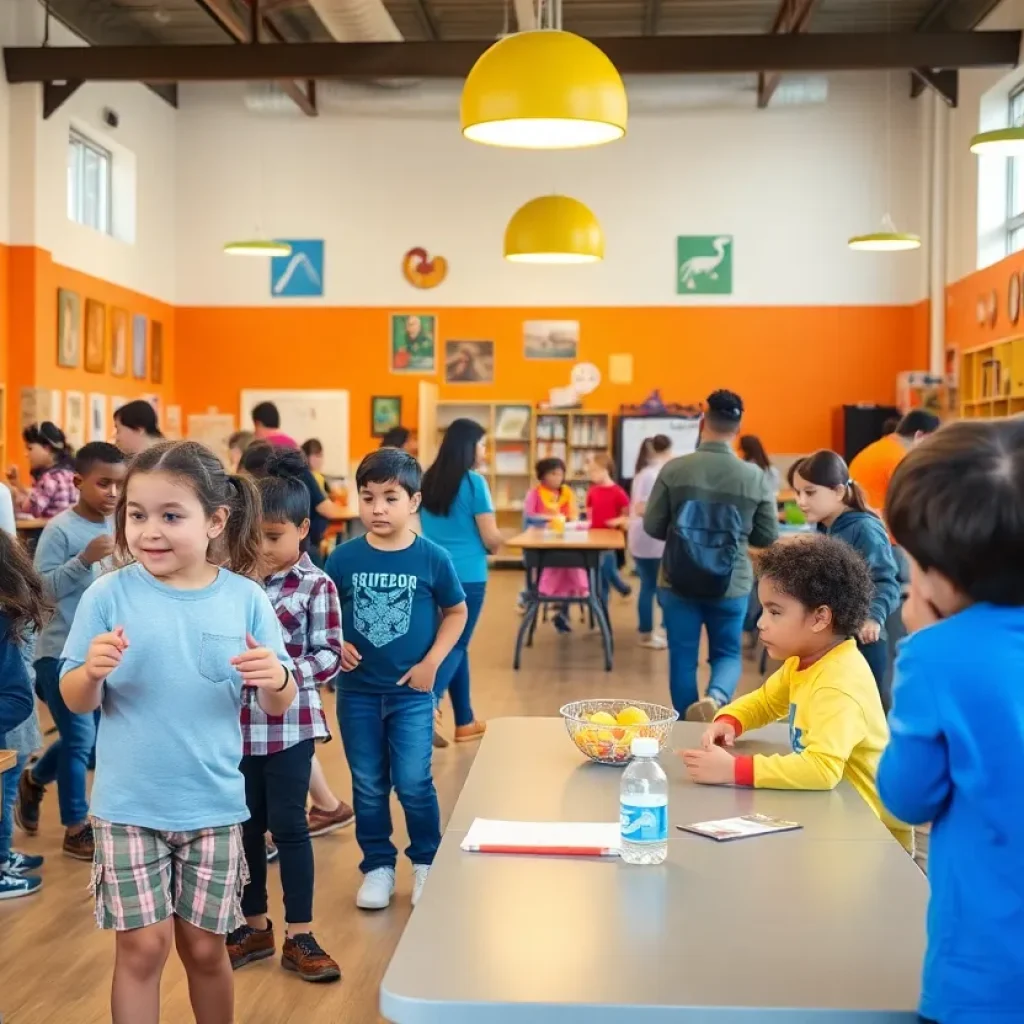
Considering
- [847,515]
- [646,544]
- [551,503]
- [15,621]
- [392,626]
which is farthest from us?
[551,503]

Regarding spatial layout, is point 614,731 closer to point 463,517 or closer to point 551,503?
point 463,517

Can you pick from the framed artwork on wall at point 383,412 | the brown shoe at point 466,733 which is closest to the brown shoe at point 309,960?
the brown shoe at point 466,733

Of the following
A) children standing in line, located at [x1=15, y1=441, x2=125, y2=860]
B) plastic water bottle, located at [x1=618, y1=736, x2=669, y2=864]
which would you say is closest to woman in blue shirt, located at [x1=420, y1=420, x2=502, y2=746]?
children standing in line, located at [x1=15, y1=441, x2=125, y2=860]

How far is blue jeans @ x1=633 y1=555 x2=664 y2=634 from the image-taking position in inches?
334

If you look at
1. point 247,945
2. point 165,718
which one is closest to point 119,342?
point 247,945

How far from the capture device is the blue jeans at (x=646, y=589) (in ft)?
27.9

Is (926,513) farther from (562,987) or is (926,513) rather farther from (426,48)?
(426,48)

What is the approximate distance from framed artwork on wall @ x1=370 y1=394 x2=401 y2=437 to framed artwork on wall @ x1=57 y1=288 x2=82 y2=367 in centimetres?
364

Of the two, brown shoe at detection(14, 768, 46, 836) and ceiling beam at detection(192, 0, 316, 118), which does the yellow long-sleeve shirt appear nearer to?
brown shoe at detection(14, 768, 46, 836)

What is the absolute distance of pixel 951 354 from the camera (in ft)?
42.3

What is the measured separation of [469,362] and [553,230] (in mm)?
7265

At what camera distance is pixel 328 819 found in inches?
180

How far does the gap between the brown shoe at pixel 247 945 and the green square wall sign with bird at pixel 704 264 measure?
11673mm

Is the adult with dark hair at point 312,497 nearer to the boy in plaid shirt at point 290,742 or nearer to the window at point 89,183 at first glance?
the boy in plaid shirt at point 290,742
